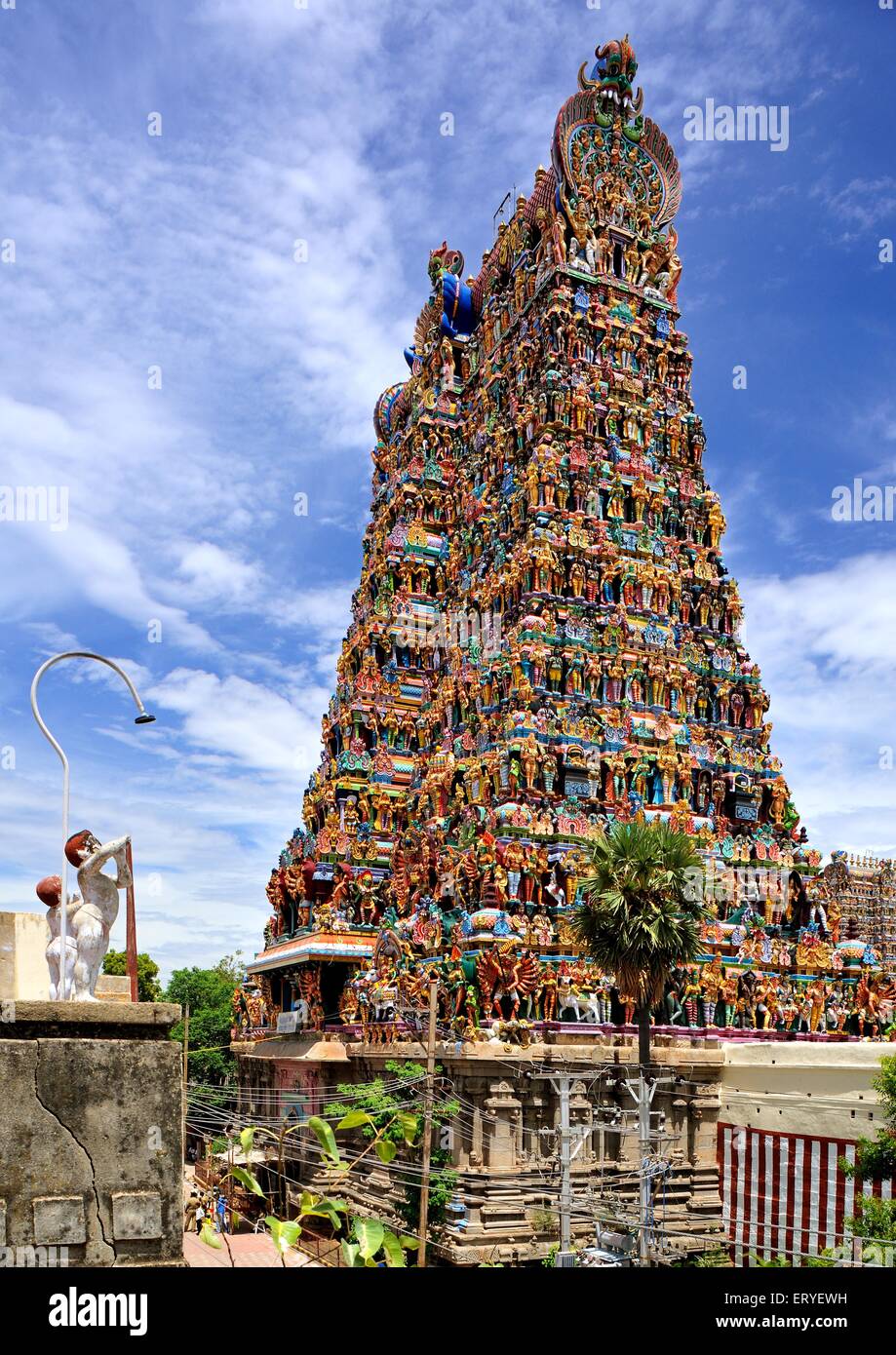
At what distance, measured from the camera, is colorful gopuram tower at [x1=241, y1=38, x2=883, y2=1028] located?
34219mm

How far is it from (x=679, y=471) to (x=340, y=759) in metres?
17.4

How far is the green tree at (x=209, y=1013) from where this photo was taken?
2677 inches

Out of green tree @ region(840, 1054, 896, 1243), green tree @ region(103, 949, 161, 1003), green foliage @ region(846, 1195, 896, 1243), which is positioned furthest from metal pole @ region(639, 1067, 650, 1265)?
green tree @ region(103, 949, 161, 1003)

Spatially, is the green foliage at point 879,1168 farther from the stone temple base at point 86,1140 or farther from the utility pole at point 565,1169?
the stone temple base at point 86,1140

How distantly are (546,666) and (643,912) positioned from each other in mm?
12891

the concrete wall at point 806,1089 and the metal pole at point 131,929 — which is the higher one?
the metal pole at point 131,929

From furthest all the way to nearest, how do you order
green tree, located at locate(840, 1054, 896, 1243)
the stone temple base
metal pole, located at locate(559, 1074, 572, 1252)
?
metal pole, located at locate(559, 1074, 572, 1252) → green tree, located at locate(840, 1054, 896, 1243) → the stone temple base

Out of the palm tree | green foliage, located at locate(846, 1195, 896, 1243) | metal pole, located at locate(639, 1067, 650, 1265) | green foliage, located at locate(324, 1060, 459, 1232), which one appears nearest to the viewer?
green foliage, located at locate(846, 1195, 896, 1243)

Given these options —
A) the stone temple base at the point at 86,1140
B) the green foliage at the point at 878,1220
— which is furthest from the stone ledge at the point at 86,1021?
the green foliage at the point at 878,1220

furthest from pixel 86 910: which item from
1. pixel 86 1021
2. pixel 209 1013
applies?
pixel 209 1013

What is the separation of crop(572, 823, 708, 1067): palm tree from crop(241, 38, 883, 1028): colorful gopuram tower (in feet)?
15.9

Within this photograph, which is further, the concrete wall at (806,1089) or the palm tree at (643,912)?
the palm tree at (643,912)

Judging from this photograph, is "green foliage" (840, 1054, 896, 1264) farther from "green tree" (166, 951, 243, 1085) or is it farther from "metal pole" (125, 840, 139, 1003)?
"green tree" (166, 951, 243, 1085)

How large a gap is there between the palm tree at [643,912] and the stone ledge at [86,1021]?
2015 cm
